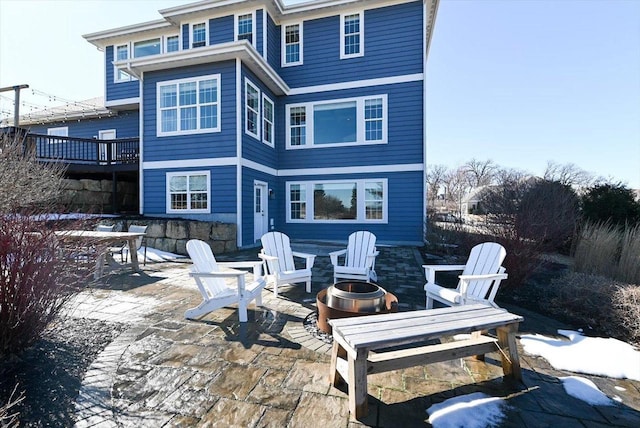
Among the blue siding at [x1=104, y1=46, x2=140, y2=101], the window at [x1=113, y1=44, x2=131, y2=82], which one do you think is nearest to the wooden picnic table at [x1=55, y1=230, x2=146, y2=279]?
the blue siding at [x1=104, y1=46, x2=140, y2=101]

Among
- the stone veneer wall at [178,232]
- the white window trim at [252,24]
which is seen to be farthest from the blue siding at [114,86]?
the stone veneer wall at [178,232]

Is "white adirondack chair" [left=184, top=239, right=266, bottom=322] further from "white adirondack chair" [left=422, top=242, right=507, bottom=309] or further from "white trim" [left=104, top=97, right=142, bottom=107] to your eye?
"white trim" [left=104, top=97, right=142, bottom=107]

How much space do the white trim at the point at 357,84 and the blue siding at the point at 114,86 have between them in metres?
6.67

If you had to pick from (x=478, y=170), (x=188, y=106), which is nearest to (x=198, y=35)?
(x=188, y=106)

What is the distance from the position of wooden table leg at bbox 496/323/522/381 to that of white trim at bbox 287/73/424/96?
938 centimetres

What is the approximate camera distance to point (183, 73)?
9008 mm

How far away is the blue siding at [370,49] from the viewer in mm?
9812

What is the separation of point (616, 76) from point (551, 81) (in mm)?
3631

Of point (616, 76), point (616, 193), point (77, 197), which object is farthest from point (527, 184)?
point (77, 197)

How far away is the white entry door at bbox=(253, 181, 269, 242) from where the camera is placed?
380 inches

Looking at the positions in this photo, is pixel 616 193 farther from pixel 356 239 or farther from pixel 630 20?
pixel 356 239

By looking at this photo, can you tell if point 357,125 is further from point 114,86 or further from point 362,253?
point 114,86

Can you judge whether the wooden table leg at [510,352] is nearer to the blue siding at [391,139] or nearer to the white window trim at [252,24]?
the blue siding at [391,139]

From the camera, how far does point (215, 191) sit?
889 centimetres
